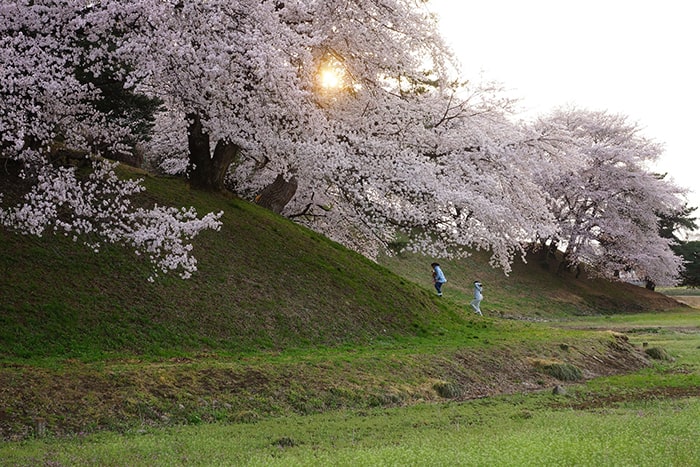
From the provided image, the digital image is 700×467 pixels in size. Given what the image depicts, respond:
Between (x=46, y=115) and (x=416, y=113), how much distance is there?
10943 millimetres

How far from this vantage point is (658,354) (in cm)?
2019

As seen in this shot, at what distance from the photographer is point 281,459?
25.2 feet

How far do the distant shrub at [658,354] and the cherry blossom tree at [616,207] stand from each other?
26.4 m

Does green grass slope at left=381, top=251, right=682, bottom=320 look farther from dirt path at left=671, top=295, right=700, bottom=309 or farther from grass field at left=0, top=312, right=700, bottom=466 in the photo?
grass field at left=0, top=312, right=700, bottom=466

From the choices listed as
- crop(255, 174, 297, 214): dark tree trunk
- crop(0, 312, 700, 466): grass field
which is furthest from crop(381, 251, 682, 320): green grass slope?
crop(0, 312, 700, 466): grass field

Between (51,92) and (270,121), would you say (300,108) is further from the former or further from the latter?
(51,92)

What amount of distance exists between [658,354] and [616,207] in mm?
29963

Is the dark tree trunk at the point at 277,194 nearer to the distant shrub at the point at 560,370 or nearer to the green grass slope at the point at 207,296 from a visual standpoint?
the green grass slope at the point at 207,296

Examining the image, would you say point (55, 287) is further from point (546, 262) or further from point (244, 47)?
point (546, 262)

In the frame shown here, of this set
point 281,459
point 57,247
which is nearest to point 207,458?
point 281,459

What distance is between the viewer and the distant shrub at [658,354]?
19969mm

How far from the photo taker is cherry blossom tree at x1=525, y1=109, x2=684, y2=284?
4747 centimetres

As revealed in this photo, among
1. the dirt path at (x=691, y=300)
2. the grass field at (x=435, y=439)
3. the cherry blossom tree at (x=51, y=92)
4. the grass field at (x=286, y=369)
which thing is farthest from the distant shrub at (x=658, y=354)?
the dirt path at (x=691, y=300)

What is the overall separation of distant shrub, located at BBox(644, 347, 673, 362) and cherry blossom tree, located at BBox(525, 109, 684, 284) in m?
26.4
